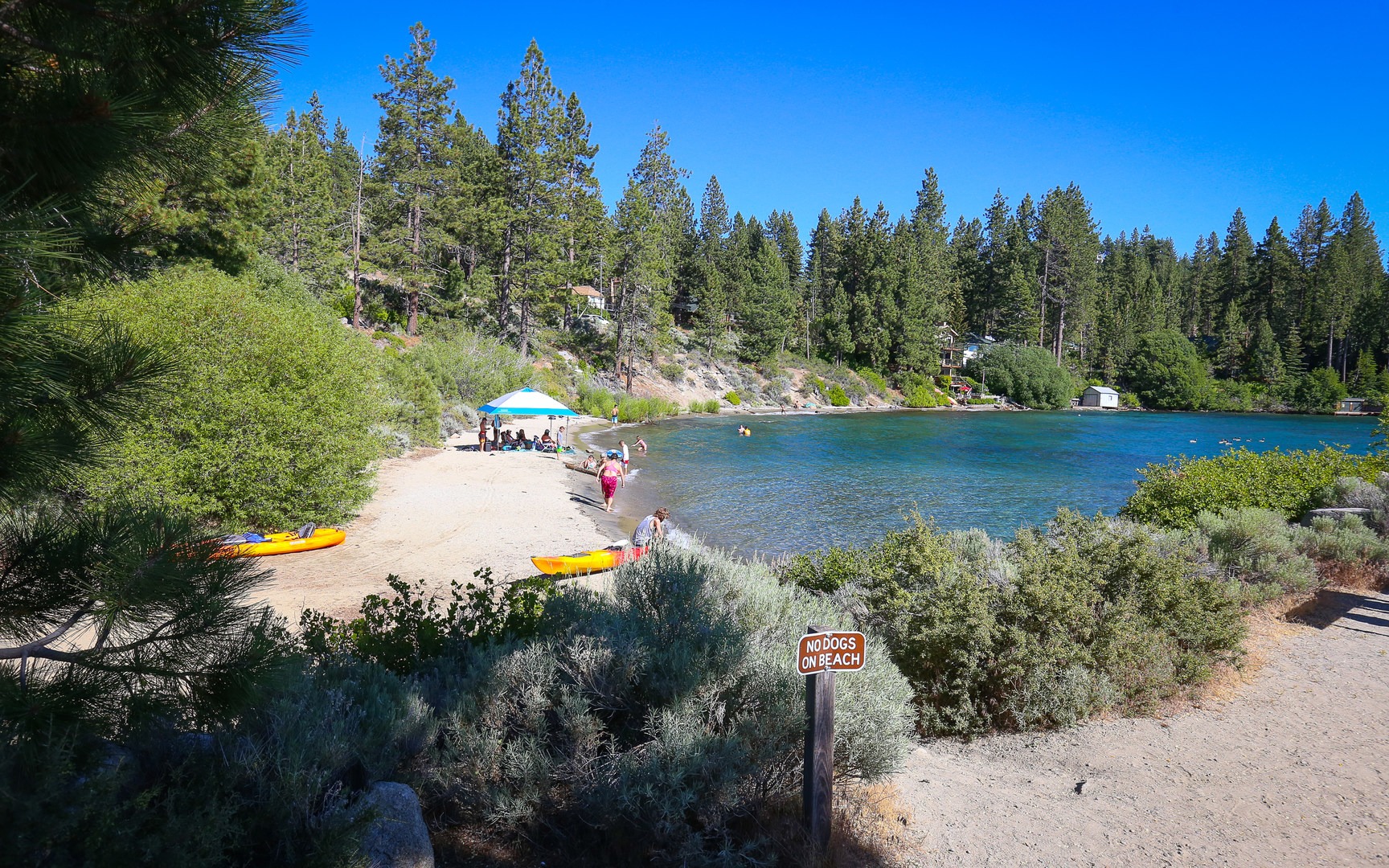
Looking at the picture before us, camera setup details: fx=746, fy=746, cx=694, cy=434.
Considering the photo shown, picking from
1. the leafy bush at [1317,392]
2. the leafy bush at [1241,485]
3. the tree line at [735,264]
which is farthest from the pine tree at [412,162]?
the leafy bush at [1317,392]

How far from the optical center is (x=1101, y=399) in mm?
74875

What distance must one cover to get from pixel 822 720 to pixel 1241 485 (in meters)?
12.4

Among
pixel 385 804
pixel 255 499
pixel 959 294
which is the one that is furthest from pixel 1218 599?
pixel 959 294

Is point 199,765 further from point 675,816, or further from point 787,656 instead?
point 787,656

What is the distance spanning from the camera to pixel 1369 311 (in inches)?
2908

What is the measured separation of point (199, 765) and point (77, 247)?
2.02 m

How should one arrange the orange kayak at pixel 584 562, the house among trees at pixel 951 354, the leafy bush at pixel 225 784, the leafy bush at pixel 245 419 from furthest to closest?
the house among trees at pixel 951 354 < the orange kayak at pixel 584 562 < the leafy bush at pixel 245 419 < the leafy bush at pixel 225 784

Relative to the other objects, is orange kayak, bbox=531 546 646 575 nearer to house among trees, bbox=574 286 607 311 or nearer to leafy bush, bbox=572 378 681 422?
leafy bush, bbox=572 378 681 422

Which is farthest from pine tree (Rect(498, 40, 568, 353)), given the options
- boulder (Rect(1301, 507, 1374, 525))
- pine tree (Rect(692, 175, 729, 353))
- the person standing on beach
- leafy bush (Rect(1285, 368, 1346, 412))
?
leafy bush (Rect(1285, 368, 1346, 412))

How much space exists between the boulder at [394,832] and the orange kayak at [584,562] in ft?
23.8

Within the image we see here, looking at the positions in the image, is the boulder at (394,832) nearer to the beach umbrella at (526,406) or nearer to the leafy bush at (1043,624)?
the leafy bush at (1043,624)

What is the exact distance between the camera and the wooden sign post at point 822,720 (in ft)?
12.6

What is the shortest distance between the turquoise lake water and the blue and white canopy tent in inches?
140

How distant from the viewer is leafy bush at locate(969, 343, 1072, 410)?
7194cm
